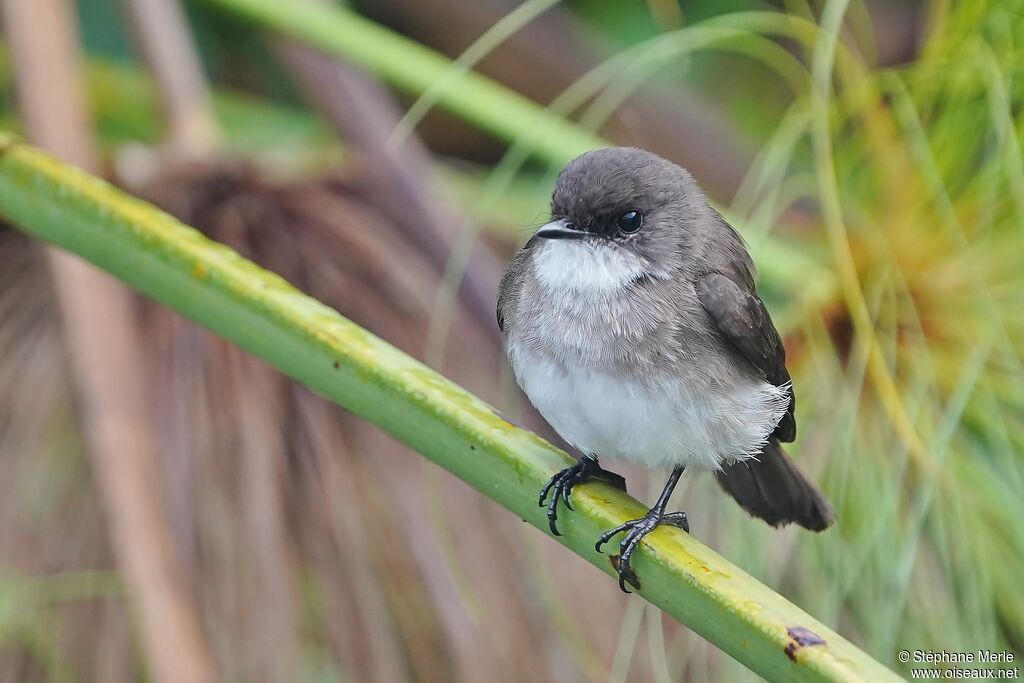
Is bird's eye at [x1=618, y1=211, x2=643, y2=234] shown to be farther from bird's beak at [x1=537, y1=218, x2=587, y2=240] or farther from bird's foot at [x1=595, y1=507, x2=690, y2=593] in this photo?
bird's foot at [x1=595, y1=507, x2=690, y2=593]

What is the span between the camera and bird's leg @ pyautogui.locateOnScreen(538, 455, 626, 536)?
51.7 inches

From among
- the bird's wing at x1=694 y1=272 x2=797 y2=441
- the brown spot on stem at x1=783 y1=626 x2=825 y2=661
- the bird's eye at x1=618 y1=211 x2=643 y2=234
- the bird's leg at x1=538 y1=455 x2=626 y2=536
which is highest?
the bird's eye at x1=618 y1=211 x2=643 y2=234

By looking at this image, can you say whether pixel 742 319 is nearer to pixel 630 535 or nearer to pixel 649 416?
pixel 649 416

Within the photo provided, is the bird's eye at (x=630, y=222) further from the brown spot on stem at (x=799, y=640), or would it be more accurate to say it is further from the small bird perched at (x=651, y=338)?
the brown spot on stem at (x=799, y=640)

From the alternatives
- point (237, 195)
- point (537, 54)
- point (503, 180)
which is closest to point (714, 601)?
point (503, 180)

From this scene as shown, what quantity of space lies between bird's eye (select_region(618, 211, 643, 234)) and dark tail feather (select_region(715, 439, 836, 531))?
0.37 metres

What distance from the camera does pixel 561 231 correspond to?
1.70 meters

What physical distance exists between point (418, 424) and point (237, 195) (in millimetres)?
1114

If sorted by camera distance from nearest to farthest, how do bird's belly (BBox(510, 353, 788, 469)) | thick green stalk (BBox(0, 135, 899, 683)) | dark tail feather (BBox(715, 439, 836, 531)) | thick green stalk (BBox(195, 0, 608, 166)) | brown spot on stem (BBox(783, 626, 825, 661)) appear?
brown spot on stem (BBox(783, 626, 825, 661)) → thick green stalk (BBox(0, 135, 899, 683)) → bird's belly (BBox(510, 353, 788, 469)) → dark tail feather (BBox(715, 439, 836, 531)) → thick green stalk (BBox(195, 0, 608, 166))

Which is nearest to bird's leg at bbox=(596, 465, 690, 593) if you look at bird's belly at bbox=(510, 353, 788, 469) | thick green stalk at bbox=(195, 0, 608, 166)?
bird's belly at bbox=(510, 353, 788, 469)

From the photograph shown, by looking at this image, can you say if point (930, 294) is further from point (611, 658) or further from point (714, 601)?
point (714, 601)

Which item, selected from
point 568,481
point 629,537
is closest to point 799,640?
point 629,537

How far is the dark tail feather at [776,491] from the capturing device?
1.77 meters

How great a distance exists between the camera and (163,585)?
5.89ft
